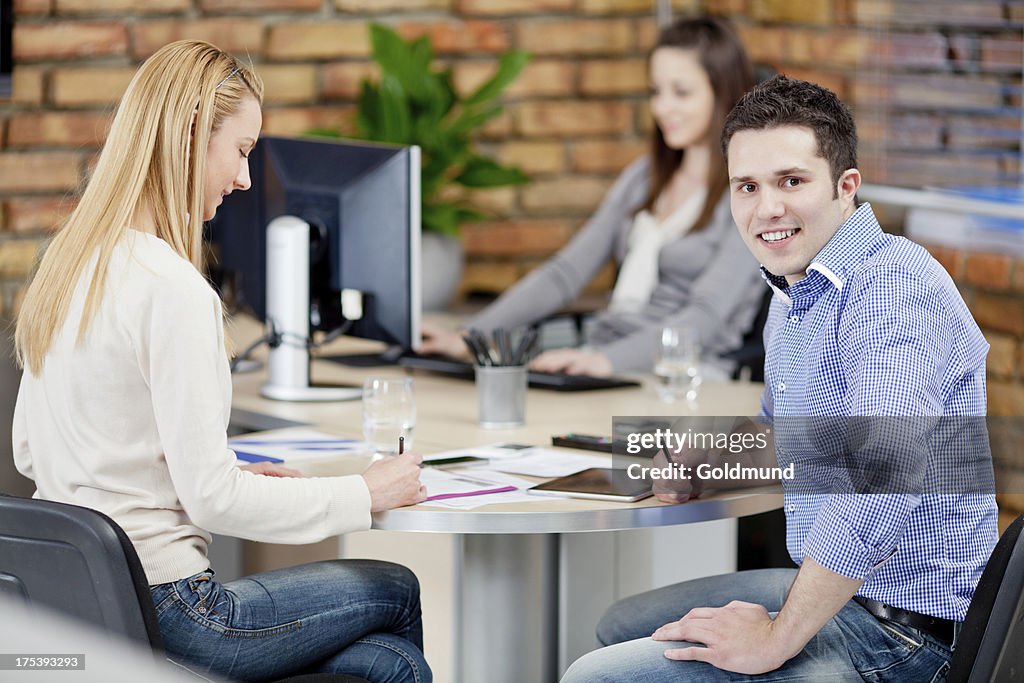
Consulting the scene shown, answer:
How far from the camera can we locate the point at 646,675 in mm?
1425

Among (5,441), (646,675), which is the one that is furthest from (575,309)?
(646,675)

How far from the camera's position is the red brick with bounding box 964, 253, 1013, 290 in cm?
277

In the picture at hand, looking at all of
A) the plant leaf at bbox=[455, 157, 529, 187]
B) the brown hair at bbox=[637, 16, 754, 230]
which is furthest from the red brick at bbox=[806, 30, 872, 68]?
the plant leaf at bbox=[455, 157, 529, 187]

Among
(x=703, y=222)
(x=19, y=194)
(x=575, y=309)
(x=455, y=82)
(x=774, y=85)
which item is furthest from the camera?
(x=455, y=82)

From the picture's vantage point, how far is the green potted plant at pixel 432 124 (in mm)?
3287

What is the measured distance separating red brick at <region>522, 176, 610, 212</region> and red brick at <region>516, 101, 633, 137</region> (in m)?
0.14

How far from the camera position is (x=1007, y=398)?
9.28 feet

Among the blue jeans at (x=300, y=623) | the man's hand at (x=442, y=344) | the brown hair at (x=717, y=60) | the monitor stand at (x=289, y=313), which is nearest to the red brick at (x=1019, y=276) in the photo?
the brown hair at (x=717, y=60)

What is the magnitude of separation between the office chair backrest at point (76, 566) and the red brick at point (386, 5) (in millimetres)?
2454

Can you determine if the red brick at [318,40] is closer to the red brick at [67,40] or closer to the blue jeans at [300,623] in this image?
the red brick at [67,40]

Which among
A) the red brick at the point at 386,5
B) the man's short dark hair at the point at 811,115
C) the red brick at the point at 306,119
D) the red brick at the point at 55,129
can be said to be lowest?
the man's short dark hair at the point at 811,115

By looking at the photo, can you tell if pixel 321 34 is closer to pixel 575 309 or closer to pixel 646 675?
pixel 575 309

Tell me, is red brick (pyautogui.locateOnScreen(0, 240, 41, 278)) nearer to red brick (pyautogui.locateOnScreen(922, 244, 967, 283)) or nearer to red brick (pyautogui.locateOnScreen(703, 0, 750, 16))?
red brick (pyautogui.locateOnScreen(703, 0, 750, 16))

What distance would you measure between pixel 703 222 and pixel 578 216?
3.49 feet
